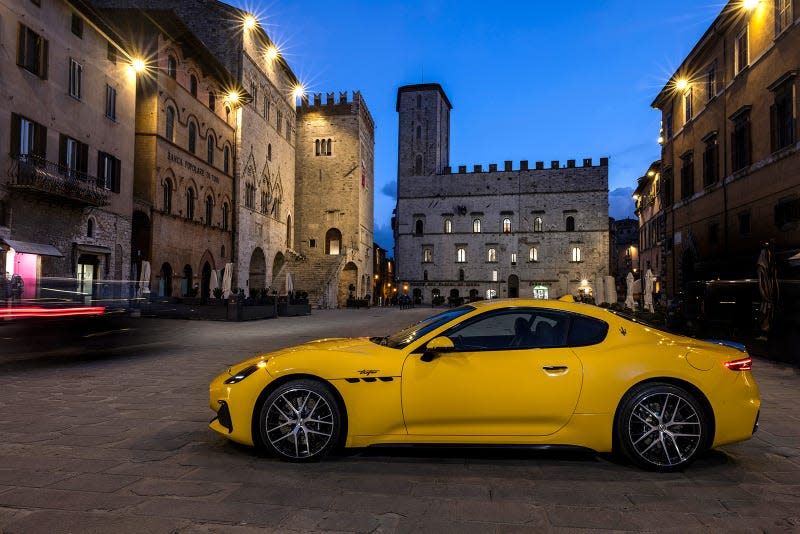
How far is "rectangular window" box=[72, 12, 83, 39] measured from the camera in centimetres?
2070

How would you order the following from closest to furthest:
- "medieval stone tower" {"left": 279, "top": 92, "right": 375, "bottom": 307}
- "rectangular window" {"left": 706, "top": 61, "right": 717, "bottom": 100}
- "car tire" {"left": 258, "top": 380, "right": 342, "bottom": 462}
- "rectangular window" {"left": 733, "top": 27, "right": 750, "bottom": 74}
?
"car tire" {"left": 258, "top": 380, "right": 342, "bottom": 462}, "rectangular window" {"left": 733, "top": 27, "right": 750, "bottom": 74}, "rectangular window" {"left": 706, "top": 61, "right": 717, "bottom": 100}, "medieval stone tower" {"left": 279, "top": 92, "right": 375, "bottom": 307}

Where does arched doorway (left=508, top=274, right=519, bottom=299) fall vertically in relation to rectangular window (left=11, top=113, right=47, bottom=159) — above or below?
below

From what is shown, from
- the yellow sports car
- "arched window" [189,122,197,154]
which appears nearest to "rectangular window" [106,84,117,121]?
"arched window" [189,122,197,154]

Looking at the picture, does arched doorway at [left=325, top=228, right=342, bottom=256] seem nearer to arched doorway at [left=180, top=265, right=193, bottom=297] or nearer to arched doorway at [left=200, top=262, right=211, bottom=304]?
arched doorway at [left=200, top=262, right=211, bottom=304]

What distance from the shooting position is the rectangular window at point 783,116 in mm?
16047

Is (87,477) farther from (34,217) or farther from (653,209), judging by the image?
(653,209)

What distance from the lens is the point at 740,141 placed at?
19.9m

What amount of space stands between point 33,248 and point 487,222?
171 ft

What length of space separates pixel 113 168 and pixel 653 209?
134 ft

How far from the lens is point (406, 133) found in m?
66.1

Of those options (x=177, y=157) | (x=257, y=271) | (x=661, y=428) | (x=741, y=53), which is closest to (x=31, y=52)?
(x=177, y=157)

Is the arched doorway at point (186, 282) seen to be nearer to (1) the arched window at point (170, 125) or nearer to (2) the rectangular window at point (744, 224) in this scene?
(1) the arched window at point (170, 125)

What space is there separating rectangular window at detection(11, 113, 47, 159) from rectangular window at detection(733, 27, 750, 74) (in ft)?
87.0

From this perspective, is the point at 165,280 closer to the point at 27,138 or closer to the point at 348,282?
the point at 27,138
